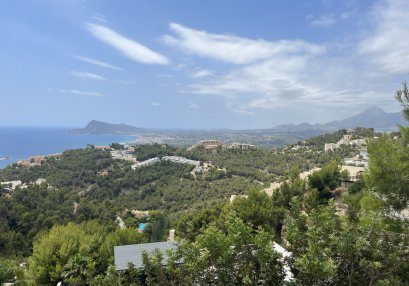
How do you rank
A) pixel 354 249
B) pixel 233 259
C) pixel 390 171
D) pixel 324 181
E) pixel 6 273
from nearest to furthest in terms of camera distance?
1. pixel 354 249
2. pixel 233 259
3. pixel 390 171
4. pixel 6 273
5. pixel 324 181

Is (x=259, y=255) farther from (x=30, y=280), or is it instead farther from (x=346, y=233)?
(x=30, y=280)

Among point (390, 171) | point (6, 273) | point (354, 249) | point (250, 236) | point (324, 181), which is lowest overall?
point (6, 273)

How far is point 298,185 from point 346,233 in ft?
55.0

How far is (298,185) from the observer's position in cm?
2198

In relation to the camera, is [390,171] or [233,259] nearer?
[233,259]

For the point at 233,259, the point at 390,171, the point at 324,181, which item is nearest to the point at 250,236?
the point at 233,259

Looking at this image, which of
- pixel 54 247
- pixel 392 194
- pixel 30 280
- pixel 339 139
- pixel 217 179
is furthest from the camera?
pixel 339 139

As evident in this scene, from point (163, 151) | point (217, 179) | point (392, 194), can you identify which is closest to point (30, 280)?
point (392, 194)

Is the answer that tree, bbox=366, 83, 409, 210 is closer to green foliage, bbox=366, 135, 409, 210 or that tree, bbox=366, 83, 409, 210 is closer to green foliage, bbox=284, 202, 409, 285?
green foliage, bbox=366, 135, 409, 210

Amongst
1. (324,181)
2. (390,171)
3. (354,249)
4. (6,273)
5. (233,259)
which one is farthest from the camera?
(324,181)

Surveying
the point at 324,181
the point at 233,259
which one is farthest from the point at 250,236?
the point at 324,181

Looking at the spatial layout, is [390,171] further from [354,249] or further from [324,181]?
[324,181]

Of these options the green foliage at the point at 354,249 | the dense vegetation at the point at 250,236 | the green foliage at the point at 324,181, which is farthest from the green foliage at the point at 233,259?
the green foliage at the point at 324,181

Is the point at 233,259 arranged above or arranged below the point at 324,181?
above
